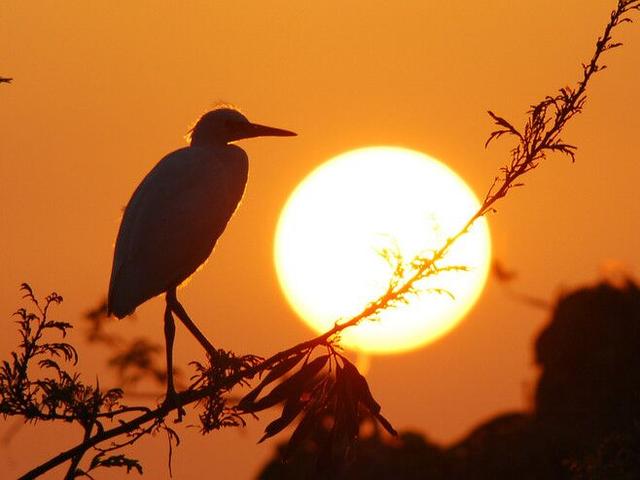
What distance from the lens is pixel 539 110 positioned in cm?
673

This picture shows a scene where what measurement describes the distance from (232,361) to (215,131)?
10.9ft

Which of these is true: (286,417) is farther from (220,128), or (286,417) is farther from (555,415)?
(555,415)

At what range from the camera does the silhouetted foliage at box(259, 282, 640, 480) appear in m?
19.9

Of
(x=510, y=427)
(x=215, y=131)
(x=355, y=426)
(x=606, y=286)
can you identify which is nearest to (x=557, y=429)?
(x=510, y=427)

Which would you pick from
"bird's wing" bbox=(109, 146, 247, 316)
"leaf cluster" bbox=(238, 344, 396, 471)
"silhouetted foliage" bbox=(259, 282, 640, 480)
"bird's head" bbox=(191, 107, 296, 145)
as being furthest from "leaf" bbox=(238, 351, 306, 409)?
"silhouetted foliage" bbox=(259, 282, 640, 480)

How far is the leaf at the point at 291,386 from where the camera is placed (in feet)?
24.7

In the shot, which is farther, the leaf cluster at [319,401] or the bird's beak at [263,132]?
the bird's beak at [263,132]

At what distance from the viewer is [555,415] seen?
20531 mm

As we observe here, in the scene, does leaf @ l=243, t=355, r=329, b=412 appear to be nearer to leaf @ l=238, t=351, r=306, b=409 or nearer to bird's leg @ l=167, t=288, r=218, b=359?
leaf @ l=238, t=351, r=306, b=409

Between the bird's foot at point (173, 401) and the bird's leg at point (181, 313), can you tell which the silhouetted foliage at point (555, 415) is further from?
the bird's foot at point (173, 401)

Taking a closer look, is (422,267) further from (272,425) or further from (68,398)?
(68,398)

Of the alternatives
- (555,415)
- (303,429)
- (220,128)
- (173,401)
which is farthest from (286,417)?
(555,415)

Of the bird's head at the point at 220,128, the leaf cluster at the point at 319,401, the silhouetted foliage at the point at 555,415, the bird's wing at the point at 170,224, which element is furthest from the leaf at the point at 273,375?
the silhouetted foliage at the point at 555,415

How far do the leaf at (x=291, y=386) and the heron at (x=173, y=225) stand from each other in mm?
1234
